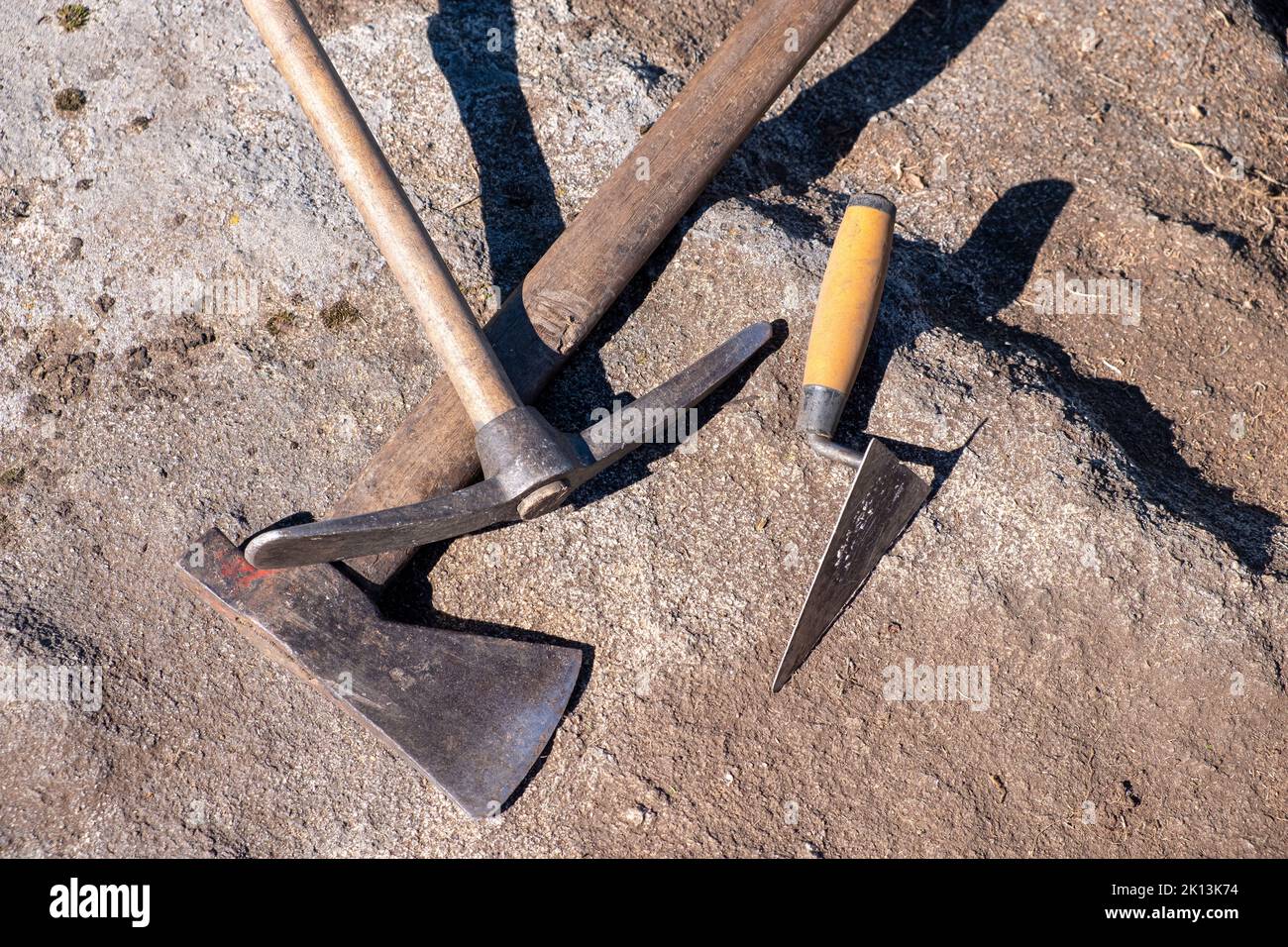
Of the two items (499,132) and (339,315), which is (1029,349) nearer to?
(499,132)

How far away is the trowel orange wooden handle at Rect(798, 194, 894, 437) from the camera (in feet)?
10.5

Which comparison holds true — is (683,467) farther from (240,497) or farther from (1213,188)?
Answer: (1213,188)

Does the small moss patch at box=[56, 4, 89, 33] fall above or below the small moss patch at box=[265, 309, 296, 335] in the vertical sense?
above

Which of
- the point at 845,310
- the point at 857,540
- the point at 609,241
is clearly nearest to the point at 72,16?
the point at 609,241

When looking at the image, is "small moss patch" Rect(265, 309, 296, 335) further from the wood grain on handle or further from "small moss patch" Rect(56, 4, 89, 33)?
"small moss patch" Rect(56, 4, 89, 33)

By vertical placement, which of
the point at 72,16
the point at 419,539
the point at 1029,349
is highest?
the point at 72,16

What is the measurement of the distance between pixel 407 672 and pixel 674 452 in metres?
1.12

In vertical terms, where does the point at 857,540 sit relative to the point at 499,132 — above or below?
below

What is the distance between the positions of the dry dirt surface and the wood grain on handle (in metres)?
0.43

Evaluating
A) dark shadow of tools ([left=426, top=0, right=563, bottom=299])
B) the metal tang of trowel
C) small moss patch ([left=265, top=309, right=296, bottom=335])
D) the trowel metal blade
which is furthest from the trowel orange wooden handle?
small moss patch ([left=265, top=309, right=296, bottom=335])

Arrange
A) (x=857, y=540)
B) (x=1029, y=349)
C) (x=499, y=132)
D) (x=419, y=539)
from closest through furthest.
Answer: (x=419, y=539) → (x=857, y=540) → (x=1029, y=349) → (x=499, y=132)

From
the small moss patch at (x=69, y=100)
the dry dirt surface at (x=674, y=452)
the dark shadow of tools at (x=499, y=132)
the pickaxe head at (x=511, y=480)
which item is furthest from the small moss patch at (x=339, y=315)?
the small moss patch at (x=69, y=100)

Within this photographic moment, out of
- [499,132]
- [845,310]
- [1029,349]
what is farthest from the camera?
[499,132]

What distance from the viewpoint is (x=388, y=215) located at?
10.3 ft
